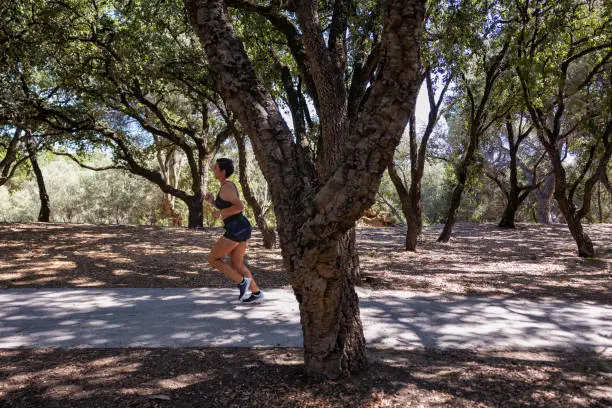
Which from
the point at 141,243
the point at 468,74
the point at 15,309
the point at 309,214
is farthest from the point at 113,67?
the point at 309,214

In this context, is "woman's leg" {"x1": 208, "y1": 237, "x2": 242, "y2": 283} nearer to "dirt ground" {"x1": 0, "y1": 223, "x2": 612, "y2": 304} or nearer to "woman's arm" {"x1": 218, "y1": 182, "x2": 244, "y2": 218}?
"woman's arm" {"x1": 218, "y1": 182, "x2": 244, "y2": 218}

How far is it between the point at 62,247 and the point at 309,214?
9245 millimetres

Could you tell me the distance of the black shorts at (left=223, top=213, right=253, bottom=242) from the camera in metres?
5.64

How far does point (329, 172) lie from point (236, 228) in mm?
2749

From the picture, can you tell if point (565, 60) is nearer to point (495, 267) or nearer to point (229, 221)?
point (495, 267)

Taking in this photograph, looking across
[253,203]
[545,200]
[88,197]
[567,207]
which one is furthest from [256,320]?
[88,197]

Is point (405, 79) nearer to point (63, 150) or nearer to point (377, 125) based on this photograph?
point (377, 125)

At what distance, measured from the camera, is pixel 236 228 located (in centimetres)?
565

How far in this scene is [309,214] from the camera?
9.32ft

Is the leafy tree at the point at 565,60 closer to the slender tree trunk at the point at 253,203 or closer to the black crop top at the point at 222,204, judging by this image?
the black crop top at the point at 222,204

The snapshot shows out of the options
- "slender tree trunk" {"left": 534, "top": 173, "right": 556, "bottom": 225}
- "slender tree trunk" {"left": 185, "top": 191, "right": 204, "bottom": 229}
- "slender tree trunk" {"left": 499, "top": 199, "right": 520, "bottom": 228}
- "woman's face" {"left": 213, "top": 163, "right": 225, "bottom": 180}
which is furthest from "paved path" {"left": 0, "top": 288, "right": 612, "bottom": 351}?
"slender tree trunk" {"left": 534, "top": 173, "right": 556, "bottom": 225}

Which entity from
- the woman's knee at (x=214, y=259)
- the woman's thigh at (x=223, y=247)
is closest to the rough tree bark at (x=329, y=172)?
the woman's thigh at (x=223, y=247)

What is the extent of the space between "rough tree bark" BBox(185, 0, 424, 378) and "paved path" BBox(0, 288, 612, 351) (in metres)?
1.22

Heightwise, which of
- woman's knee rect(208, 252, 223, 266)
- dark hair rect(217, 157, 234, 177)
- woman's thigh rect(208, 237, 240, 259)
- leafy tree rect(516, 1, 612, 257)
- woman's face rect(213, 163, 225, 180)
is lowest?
woman's knee rect(208, 252, 223, 266)
